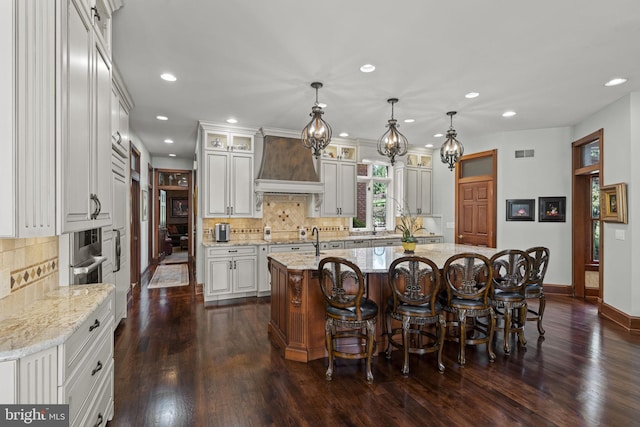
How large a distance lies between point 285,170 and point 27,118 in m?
4.42

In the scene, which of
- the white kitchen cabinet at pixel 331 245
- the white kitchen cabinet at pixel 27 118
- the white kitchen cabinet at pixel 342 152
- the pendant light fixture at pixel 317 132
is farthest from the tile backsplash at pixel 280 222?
the white kitchen cabinet at pixel 27 118

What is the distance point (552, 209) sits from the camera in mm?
5594

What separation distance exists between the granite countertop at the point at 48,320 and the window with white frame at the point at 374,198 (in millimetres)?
5371

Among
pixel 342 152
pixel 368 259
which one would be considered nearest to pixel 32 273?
pixel 368 259

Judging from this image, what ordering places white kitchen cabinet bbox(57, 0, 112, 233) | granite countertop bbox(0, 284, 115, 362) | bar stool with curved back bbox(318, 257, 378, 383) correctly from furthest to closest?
bar stool with curved back bbox(318, 257, 378, 383) → white kitchen cabinet bbox(57, 0, 112, 233) → granite countertop bbox(0, 284, 115, 362)

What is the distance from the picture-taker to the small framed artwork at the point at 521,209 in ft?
18.7

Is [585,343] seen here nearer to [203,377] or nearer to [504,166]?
[504,166]

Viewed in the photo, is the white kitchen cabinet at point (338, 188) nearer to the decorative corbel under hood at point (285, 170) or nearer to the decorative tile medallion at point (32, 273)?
the decorative corbel under hood at point (285, 170)

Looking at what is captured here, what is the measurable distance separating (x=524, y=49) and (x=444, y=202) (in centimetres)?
446

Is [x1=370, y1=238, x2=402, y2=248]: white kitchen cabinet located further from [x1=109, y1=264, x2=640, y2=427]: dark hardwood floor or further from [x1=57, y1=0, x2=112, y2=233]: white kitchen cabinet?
[x1=57, y1=0, x2=112, y2=233]: white kitchen cabinet

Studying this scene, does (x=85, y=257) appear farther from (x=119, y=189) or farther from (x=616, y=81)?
(x=616, y=81)

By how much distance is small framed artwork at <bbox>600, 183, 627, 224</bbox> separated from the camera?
414 cm

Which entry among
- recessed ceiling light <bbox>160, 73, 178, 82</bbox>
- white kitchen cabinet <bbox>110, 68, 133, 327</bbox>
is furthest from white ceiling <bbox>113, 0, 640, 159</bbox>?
white kitchen cabinet <bbox>110, 68, 133, 327</bbox>

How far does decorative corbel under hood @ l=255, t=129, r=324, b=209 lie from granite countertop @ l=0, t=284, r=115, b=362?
144 inches
